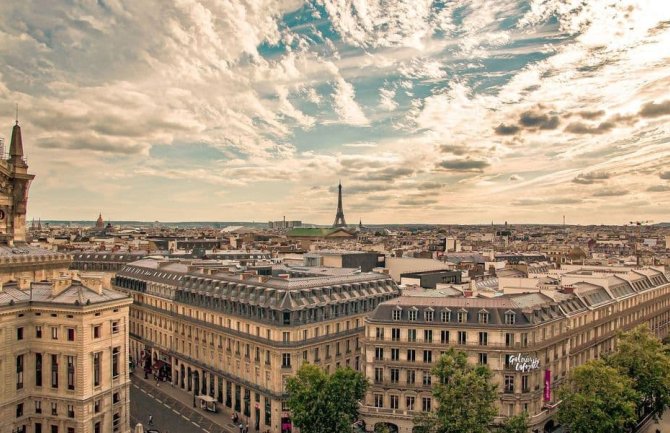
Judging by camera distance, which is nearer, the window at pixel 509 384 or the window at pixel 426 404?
the window at pixel 509 384

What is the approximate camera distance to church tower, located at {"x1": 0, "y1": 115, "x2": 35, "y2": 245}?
3792 inches

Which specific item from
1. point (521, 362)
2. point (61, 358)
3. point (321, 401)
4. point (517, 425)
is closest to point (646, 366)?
point (521, 362)

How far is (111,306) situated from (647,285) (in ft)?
358

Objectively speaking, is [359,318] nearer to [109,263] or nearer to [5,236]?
[5,236]

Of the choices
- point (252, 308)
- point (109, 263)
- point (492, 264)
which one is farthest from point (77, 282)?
point (492, 264)

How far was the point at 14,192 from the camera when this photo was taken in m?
98.1

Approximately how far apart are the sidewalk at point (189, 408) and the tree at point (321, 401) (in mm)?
18667

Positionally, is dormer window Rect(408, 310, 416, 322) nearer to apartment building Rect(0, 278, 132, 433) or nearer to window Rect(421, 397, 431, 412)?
window Rect(421, 397, 431, 412)

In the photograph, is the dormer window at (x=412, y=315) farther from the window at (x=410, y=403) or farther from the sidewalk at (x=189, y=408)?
the sidewalk at (x=189, y=408)

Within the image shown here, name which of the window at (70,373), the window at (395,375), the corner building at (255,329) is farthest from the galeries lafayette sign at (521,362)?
the window at (70,373)

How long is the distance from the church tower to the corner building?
29.2 metres

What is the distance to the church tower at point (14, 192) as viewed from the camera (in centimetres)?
9631

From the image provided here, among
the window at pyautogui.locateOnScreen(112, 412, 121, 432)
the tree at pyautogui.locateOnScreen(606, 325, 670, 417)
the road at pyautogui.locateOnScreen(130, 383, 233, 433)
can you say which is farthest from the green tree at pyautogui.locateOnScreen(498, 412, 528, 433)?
the window at pyautogui.locateOnScreen(112, 412, 121, 432)

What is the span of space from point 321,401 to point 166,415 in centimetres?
3380
